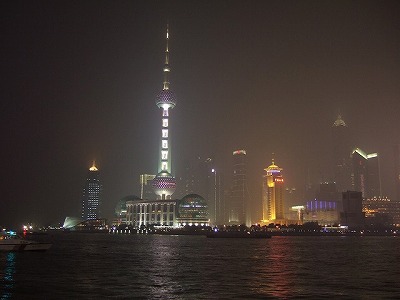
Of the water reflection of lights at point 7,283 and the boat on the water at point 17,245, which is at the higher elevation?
the boat on the water at point 17,245

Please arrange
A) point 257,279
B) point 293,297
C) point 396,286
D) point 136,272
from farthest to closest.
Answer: point 136,272
point 257,279
point 396,286
point 293,297

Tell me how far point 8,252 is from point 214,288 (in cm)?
6959

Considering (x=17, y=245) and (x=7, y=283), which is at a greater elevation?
(x=17, y=245)

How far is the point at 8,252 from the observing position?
320 feet

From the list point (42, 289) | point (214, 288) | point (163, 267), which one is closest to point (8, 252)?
point (163, 267)

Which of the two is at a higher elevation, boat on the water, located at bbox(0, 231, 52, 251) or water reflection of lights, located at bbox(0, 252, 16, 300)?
boat on the water, located at bbox(0, 231, 52, 251)

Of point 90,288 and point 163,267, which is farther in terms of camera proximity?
point 163,267

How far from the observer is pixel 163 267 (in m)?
65.5

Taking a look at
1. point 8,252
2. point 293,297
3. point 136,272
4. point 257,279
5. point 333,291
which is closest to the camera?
point 293,297

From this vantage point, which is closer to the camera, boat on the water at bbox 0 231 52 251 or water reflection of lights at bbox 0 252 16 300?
water reflection of lights at bbox 0 252 16 300

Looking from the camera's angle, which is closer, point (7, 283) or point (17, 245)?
point (7, 283)

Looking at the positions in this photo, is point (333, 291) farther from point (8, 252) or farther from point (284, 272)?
point (8, 252)

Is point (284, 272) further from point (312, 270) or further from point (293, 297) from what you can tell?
point (293, 297)

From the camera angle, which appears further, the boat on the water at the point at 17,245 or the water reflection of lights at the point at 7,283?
the boat on the water at the point at 17,245
